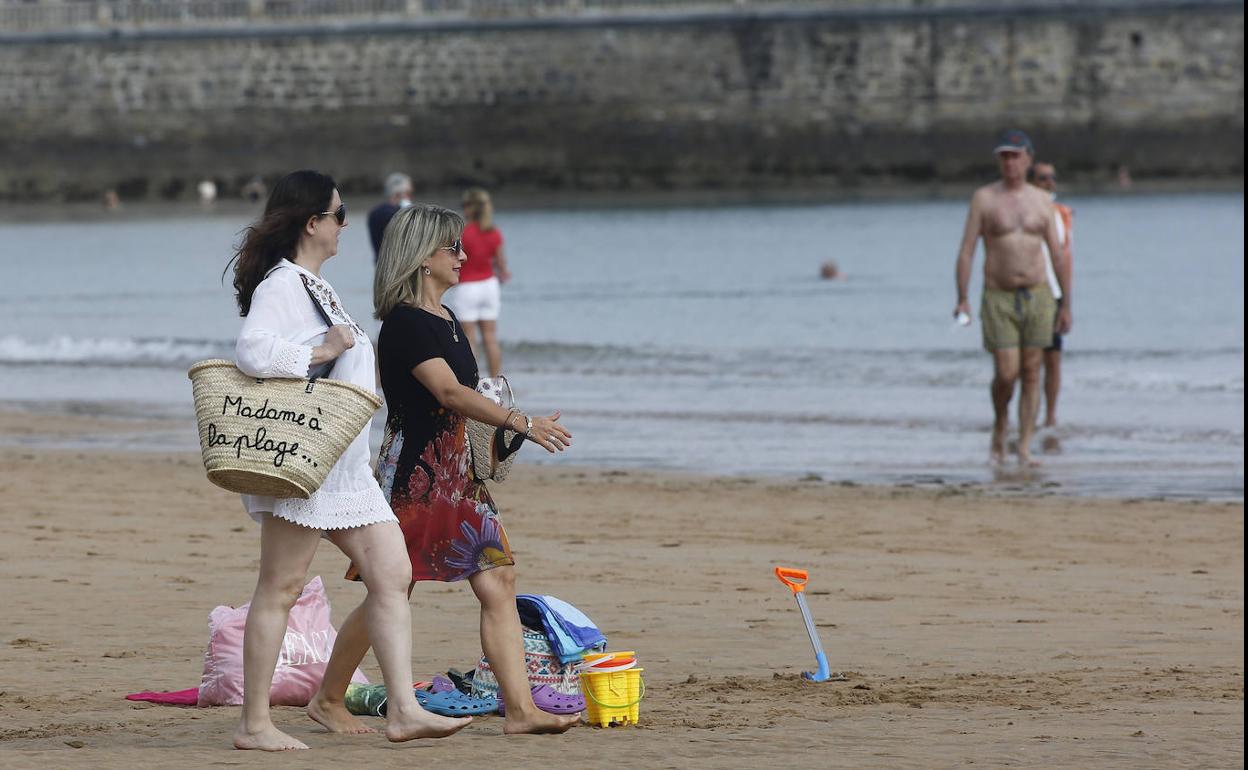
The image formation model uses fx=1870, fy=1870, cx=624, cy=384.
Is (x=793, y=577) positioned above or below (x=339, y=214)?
below

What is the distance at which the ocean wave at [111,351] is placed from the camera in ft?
60.2

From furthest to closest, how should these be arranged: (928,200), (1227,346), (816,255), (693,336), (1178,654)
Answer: (928,200) → (816,255) → (693,336) → (1227,346) → (1178,654)

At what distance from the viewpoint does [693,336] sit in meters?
21.0

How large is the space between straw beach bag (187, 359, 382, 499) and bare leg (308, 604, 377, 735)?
0.54 meters

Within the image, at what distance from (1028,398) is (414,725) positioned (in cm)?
634

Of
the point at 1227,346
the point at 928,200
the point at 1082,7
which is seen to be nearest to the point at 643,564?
the point at 1227,346

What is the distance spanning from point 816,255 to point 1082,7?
16.7 meters

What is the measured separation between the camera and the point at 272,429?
400 centimetres

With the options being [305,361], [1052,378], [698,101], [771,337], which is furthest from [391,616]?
[698,101]

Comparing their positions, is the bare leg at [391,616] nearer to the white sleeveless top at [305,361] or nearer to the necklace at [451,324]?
the white sleeveless top at [305,361]

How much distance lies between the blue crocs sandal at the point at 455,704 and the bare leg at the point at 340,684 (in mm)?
199

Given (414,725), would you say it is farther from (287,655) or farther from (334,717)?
(287,655)

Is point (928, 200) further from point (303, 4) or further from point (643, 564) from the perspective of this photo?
point (643, 564)

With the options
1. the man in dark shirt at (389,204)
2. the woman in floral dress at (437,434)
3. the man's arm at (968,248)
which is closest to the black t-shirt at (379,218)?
the man in dark shirt at (389,204)
